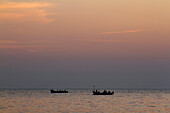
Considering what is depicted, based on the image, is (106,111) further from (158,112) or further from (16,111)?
(16,111)

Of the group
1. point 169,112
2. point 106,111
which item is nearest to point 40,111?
point 106,111

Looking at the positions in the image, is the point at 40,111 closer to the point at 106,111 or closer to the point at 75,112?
the point at 75,112

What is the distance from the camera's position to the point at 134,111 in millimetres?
78062

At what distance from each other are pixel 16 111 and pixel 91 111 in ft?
49.1

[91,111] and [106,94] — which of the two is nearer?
[91,111]

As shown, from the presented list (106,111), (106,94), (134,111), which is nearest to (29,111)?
(106,111)

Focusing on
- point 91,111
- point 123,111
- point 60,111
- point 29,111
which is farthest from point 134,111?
point 29,111

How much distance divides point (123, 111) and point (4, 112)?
23.6 meters

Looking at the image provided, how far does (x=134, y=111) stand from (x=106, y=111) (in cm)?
561

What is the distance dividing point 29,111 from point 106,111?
50.5 feet

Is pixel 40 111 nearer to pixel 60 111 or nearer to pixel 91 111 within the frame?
pixel 60 111

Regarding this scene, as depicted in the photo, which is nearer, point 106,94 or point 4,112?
point 4,112

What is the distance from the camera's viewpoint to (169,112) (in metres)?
75.9

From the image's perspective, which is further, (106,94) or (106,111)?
(106,94)
